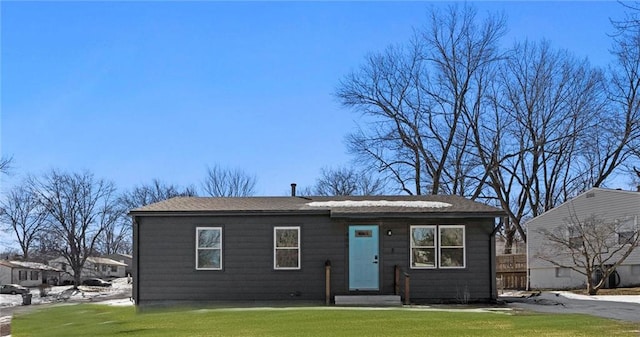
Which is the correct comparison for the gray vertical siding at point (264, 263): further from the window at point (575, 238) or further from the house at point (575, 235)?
the house at point (575, 235)

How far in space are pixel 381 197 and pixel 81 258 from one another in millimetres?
33034

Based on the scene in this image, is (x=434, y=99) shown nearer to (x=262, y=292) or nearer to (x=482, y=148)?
(x=482, y=148)

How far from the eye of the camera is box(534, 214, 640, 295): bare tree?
882 inches

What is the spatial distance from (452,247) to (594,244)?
7628mm

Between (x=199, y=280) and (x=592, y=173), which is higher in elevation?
(x=592, y=173)

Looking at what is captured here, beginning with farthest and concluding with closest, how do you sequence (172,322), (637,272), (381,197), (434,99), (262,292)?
(434,99)
(637,272)
(381,197)
(262,292)
(172,322)

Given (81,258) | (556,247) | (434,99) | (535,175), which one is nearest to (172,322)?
(556,247)

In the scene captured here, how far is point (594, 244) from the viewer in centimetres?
2383

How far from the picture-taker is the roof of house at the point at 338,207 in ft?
59.9

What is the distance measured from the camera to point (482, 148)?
36.2 m

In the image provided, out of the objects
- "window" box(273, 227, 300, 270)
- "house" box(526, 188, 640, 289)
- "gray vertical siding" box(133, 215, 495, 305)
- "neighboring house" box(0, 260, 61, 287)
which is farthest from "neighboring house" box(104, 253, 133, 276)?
"window" box(273, 227, 300, 270)

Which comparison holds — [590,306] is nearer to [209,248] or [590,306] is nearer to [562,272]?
[209,248]

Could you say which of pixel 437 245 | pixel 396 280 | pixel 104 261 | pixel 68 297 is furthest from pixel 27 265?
pixel 437 245

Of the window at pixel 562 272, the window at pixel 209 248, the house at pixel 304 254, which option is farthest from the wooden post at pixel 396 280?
the window at pixel 562 272
